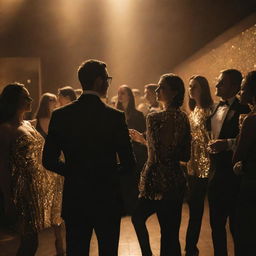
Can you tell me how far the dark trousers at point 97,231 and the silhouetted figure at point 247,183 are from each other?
0.98 meters

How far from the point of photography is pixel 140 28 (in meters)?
13.7

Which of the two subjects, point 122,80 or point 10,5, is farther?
point 122,80

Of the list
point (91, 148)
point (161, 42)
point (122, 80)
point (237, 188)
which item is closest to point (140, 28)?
point (161, 42)

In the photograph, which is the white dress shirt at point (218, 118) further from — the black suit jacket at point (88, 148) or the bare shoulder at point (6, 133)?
the bare shoulder at point (6, 133)

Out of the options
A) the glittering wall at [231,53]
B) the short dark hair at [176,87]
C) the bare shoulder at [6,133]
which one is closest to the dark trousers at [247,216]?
the short dark hair at [176,87]

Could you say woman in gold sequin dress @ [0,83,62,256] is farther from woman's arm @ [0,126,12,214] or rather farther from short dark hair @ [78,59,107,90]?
short dark hair @ [78,59,107,90]

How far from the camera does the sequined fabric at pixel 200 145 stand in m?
4.61

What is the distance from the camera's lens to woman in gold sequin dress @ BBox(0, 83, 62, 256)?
3721 mm

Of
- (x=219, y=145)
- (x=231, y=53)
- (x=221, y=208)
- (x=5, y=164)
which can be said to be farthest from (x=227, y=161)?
(x=231, y=53)

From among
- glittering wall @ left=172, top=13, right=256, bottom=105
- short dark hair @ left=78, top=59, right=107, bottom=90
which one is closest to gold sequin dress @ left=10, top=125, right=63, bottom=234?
short dark hair @ left=78, top=59, right=107, bottom=90

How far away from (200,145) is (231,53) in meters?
3.41

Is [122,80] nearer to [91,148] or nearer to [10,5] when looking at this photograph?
[10,5]

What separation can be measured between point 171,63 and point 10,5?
5.71 meters

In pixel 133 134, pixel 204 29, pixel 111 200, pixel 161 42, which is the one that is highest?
pixel 161 42
